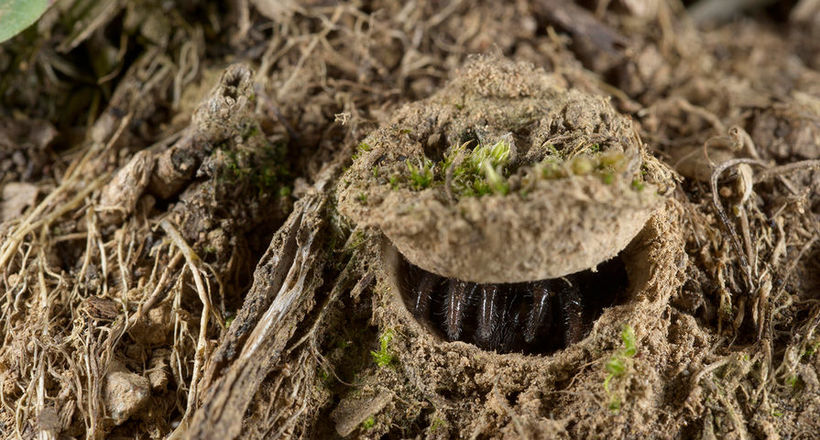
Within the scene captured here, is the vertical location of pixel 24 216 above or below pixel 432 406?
above

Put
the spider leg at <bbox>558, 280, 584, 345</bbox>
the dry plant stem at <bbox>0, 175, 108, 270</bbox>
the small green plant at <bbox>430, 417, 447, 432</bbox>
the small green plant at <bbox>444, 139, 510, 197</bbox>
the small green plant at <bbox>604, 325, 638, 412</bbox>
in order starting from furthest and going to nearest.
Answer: the dry plant stem at <bbox>0, 175, 108, 270</bbox> < the spider leg at <bbox>558, 280, 584, 345</bbox> < the small green plant at <bbox>430, 417, 447, 432</bbox> < the small green plant at <bbox>604, 325, 638, 412</bbox> < the small green plant at <bbox>444, 139, 510, 197</bbox>

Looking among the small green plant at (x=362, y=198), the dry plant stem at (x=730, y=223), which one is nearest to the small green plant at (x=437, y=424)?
the small green plant at (x=362, y=198)

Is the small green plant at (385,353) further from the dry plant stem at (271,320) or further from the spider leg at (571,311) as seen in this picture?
the spider leg at (571,311)

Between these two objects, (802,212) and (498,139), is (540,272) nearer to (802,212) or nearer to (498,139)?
(498,139)

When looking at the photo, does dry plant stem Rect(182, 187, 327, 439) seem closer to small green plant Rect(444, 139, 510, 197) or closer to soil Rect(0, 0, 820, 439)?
soil Rect(0, 0, 820, 439)

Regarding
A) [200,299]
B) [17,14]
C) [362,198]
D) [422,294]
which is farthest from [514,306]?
[17,14]

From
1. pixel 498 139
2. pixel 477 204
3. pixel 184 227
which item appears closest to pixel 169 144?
pixel 184 227

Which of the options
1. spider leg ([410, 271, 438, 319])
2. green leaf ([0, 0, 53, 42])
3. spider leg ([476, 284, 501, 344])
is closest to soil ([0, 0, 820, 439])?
spider leg ([410, 271, 438, 319])

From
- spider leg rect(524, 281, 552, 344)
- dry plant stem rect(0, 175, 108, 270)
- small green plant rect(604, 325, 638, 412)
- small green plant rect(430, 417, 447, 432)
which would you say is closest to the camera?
small green plant rect(604, 325, 638, 412)
